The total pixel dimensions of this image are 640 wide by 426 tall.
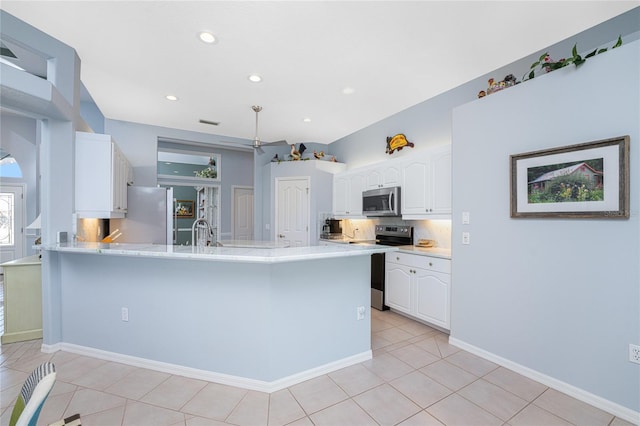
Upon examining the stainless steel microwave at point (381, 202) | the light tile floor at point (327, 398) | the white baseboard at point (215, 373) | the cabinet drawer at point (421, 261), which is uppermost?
the stainless steel microwave at point (381, 202)

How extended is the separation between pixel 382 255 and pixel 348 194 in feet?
5.15

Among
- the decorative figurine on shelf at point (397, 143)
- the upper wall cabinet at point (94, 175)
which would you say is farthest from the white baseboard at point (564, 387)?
the upper wall cabinet at point (94, 175)

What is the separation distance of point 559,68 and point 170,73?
3.65 meters

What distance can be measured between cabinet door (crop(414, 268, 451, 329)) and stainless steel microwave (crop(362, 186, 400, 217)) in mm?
961

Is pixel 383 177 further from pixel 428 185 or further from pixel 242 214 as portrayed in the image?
pixel 242 214

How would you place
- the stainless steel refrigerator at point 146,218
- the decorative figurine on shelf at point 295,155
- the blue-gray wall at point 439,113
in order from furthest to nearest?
the decorative figurine on shelf at point 295,155
the stainless steel refrigerator at point 146,218
the blue-gray wall at point 439,113

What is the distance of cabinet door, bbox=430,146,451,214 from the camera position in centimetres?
322

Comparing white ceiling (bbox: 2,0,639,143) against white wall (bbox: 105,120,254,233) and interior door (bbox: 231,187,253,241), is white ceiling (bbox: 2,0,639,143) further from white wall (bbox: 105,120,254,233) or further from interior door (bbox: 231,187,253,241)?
interior door (bbox: 231,187,253,241)

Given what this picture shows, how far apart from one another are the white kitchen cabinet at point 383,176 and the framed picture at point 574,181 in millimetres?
1664

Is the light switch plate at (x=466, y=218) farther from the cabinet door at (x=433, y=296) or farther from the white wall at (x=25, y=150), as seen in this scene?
the white wall at (x=25, y=150)

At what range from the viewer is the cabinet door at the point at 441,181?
10.6 ft

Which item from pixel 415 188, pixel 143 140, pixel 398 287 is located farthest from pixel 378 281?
pixel 143 140

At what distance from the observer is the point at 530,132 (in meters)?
2.33

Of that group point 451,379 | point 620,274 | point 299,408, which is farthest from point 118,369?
point 620,274
